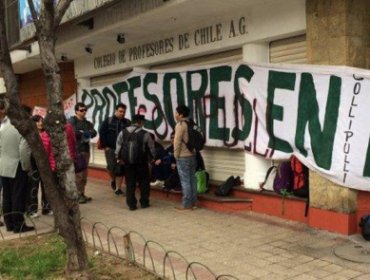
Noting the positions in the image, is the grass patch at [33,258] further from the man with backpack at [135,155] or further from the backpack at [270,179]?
the backpack at [270,179]

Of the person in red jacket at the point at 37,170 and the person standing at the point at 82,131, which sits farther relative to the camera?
the person standing at the point at 82,131

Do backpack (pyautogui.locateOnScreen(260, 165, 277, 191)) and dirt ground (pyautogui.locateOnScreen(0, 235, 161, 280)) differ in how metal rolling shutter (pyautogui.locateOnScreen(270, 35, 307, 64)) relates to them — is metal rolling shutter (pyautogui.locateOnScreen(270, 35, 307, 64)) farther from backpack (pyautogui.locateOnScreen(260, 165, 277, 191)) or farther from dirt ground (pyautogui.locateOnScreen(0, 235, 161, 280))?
dirt ground (pyautogui.locateOnScreen(0, 235, 161, 280))

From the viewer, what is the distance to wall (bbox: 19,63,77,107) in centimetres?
1423

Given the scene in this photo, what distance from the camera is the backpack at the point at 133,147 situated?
8.27 meters

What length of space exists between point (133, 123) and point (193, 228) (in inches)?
90.2

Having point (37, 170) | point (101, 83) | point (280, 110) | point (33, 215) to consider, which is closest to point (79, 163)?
point (37, 170)

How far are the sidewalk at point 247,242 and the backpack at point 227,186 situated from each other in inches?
15.0

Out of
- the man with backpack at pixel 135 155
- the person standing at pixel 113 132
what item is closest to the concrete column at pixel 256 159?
the man with backpack at pixel 135 155

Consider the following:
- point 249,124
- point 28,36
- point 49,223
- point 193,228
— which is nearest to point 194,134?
point 249,124

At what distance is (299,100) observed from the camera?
688 cm

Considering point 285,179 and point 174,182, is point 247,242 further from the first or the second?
point 174,182

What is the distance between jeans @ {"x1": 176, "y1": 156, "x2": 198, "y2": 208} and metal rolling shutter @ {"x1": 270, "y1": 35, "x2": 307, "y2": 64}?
1.98 m

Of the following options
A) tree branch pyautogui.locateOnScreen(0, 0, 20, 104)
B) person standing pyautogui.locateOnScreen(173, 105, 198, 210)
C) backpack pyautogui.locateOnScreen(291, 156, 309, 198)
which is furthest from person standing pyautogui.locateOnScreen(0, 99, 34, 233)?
backpack pyautogui.locateOnScreen(291, 156, 309, 198)

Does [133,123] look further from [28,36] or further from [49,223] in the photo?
[28,36]
